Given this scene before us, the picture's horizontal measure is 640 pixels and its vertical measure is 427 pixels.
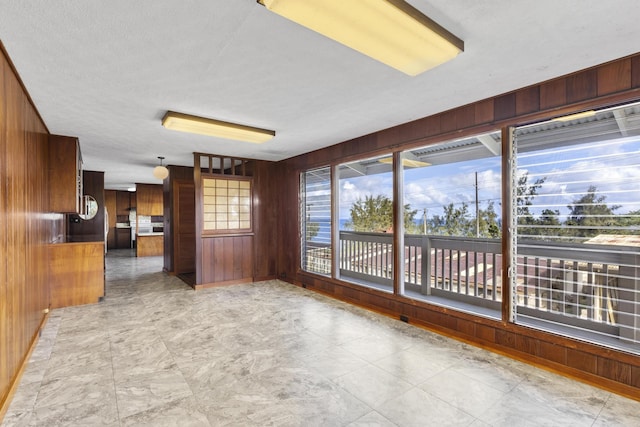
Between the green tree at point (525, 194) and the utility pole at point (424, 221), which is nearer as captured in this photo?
the green tree at point (525, 194)

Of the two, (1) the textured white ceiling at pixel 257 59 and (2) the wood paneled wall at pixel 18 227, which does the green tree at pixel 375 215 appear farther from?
(2) the wood paneled wall at pixel 18 227

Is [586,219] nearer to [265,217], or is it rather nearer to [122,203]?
[265,217]

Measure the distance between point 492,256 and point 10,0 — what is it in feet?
16.8

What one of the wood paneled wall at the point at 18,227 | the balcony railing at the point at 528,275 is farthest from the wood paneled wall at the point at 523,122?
the wood paneled wall at the point at 18,227

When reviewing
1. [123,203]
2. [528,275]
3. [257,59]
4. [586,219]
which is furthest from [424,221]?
[123,203]

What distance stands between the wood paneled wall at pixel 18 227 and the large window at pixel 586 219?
172 inches

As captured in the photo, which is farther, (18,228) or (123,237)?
(123,237)

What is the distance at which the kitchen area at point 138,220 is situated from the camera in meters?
10.1

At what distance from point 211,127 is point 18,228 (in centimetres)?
212

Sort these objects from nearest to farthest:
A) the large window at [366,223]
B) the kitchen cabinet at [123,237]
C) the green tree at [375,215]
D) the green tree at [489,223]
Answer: the green tree at [489,223] → the green tree at [375,215] → the large window at [366,223] → the kitchen cabinet at [123,237]

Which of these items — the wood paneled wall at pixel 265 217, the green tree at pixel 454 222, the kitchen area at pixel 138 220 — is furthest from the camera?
the kitchen area at pixel 138 220

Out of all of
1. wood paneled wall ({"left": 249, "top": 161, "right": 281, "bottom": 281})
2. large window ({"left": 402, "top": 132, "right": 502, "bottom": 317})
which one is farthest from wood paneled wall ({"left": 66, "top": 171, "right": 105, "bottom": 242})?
large window ({"left": 402, "top": 132, "right": 502, "bottom": 317})

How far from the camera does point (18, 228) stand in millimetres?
2553

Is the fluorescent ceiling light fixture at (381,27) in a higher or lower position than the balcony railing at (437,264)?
higher
